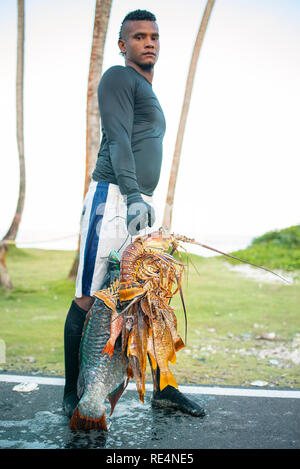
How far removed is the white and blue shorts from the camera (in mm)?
2752

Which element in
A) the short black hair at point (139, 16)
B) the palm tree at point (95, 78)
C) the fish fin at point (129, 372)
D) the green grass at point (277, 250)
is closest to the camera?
the fish fin at point (129, 372)

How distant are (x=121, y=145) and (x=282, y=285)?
6.60 metres

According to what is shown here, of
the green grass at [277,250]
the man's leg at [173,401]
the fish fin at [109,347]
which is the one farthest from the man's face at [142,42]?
the green grass at [277,250]

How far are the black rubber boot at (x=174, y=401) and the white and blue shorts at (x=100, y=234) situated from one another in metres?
0.77

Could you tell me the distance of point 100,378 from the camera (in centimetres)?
257

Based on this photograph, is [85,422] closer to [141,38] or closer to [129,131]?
[129,131]

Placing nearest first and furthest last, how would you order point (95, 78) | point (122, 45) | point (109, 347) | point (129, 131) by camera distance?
1. point (109, 347)
2. point (129, 131)
3. point (122, 45)
4. point (95, 78)

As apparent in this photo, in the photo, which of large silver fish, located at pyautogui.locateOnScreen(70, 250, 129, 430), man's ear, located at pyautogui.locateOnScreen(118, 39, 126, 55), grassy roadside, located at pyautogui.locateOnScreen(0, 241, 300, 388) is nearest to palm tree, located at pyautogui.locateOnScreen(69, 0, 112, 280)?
grassy roadside, located at pyautogui.locateOnScreen(0, 241, 300, 388)

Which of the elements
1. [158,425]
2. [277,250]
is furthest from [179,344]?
[277,250]

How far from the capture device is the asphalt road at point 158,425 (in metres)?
2.55

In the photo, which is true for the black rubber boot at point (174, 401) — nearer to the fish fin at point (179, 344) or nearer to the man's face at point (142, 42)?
the fish fin at point (179, 344)

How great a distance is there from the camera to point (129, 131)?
270 centimetres

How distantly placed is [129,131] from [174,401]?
1.79m

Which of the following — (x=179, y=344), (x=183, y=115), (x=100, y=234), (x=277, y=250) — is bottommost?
(x=277, y=250)
